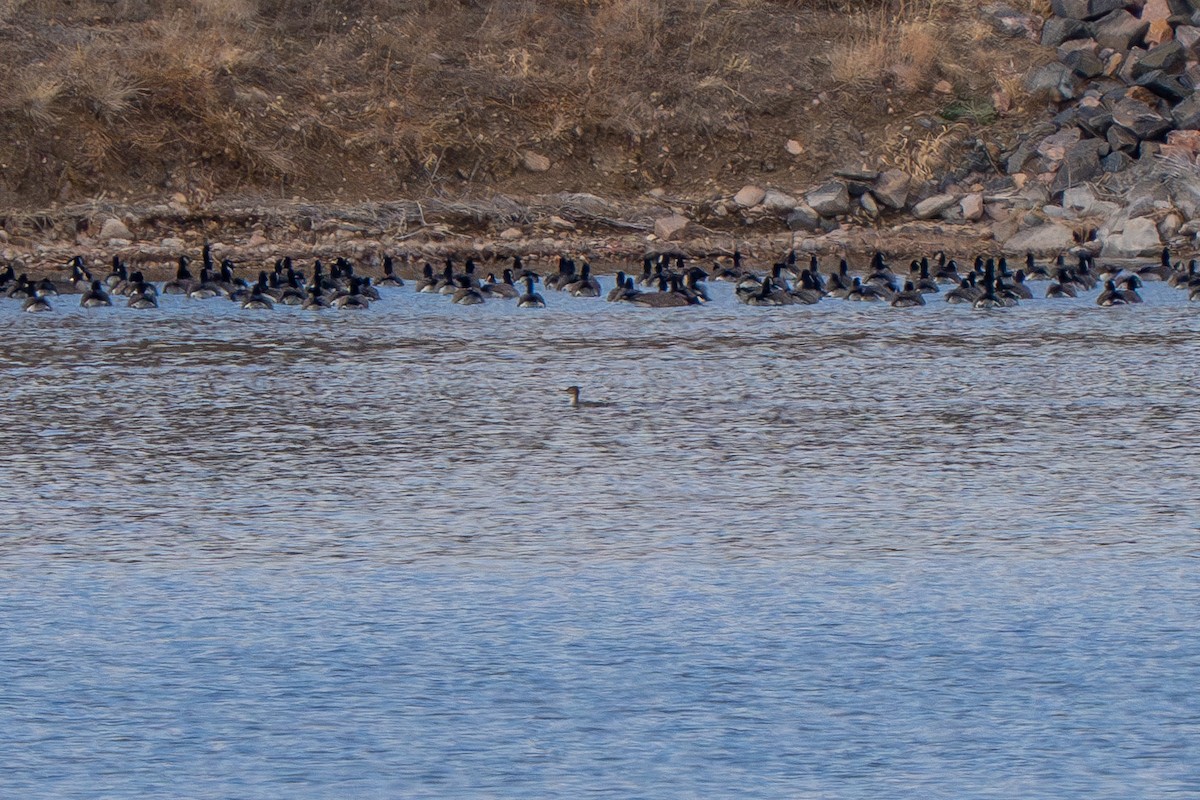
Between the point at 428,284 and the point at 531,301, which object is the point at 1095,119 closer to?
the point at 428,284

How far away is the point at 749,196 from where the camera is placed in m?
26.0

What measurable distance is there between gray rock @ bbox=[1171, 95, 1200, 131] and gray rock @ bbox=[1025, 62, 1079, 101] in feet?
6.98

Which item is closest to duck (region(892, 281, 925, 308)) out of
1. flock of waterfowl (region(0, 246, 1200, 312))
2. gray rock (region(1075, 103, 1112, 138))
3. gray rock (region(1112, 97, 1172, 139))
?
flock of waterfowl (region(0, 246, 1200, 312))

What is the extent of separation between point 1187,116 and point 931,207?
4.13 metres

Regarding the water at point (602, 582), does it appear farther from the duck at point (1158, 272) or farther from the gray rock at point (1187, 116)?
the gray rock at point (1187, 116)

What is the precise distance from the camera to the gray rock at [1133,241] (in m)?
23.6

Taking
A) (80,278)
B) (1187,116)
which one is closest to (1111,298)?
(1187,116)

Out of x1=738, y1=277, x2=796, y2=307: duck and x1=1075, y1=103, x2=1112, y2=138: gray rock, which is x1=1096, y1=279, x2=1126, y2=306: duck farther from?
x1=1075, y1=103, x2=1112, y2=138: gray rock

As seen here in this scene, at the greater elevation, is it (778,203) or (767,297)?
(778,203)

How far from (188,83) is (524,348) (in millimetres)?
14012

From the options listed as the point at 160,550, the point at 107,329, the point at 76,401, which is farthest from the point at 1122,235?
the point at 160,550

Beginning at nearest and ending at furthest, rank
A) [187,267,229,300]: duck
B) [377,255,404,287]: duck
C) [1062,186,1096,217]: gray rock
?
1. [187,267,229,300]: duck
2. [377,255,404,287]: duck
3. [1062,186,1096,217]: gray rock

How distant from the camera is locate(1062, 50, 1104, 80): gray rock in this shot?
28.2 meters

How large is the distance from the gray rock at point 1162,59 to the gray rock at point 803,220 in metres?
6.03
